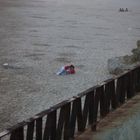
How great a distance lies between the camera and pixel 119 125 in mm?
4320

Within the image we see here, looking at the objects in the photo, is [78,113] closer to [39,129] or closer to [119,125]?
[119,125]

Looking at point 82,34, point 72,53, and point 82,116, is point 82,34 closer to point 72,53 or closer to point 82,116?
point 72,53

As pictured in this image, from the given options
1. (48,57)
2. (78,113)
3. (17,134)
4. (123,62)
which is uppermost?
(17,134)

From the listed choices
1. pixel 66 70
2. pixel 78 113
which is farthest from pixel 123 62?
pixel 78 113

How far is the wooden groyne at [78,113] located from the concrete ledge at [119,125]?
56mm

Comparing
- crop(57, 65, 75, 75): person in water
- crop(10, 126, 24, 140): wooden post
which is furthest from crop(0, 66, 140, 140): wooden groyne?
crop(57, 65, 75, 75): person in water

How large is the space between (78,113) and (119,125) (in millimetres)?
487

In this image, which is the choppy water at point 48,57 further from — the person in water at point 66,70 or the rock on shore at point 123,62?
the rock on shore at point 123,62

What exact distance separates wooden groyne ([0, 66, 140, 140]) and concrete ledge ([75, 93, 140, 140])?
0.18 feet

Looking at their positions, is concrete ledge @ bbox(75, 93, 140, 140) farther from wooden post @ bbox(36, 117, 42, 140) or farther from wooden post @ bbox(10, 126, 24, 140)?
wooden post @ bbox(10, 126, 24, 140)

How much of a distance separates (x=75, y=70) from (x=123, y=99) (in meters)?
5.93

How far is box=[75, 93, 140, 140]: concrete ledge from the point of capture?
13.6 ft

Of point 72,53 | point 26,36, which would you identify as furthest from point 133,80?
point 26,36

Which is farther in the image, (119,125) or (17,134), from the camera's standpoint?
(119,125)
